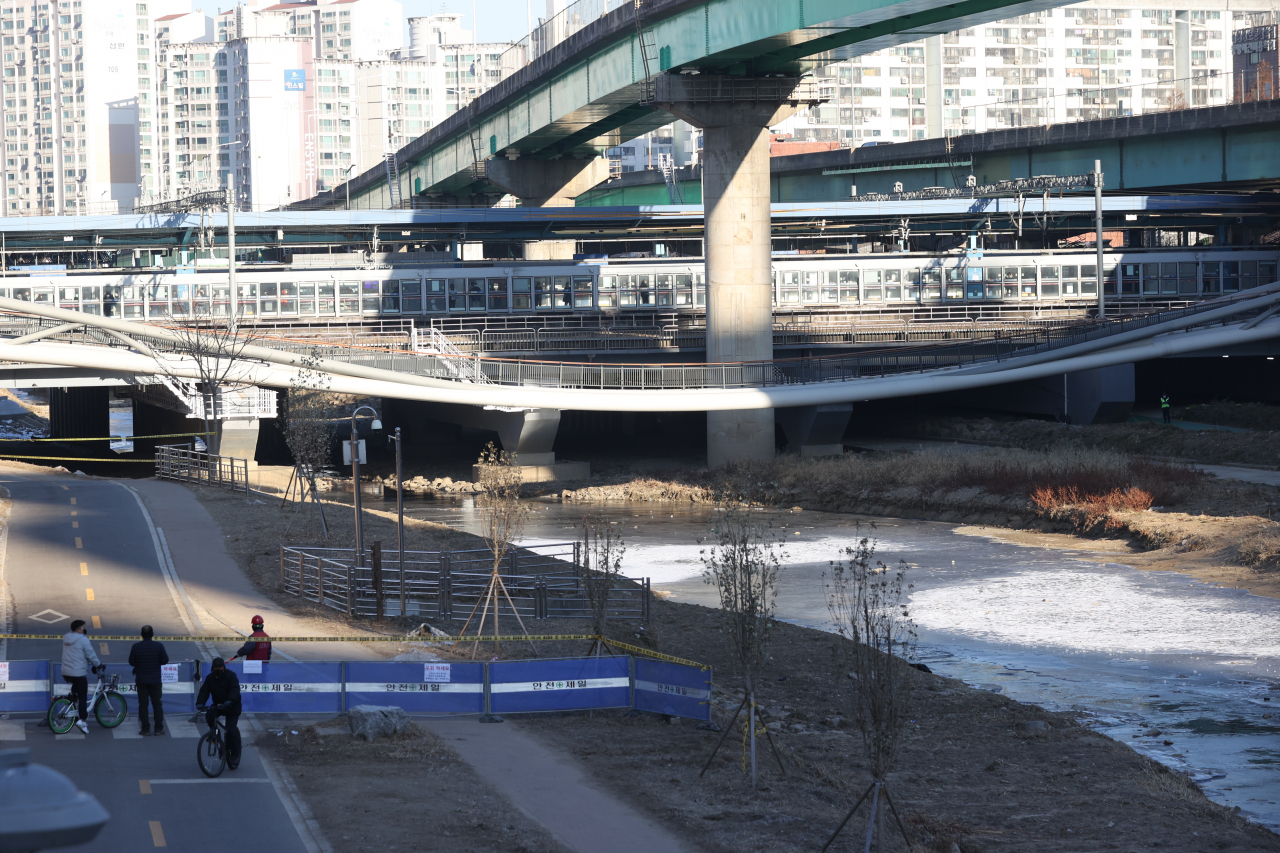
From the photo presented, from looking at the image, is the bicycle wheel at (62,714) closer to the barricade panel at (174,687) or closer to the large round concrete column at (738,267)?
the barricade panel at (174,687)

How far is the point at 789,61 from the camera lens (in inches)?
1959

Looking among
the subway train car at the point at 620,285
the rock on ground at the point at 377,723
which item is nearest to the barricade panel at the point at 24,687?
the rock on ground at the point at 377,723

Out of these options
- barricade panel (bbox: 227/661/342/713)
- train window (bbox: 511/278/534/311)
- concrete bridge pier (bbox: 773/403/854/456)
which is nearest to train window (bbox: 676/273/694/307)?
train window (bbox: 511/278/534/311)

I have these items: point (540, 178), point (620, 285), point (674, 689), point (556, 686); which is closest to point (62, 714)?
point (556, 686)

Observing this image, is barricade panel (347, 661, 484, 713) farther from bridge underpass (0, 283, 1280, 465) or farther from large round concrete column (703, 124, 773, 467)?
large round concrete column (703, 124, 773, 467)

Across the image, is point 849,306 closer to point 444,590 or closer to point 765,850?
point 444,590

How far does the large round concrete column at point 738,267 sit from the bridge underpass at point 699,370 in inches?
33.5

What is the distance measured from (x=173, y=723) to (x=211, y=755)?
2.92 metres

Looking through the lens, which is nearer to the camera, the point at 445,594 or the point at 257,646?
the point at 257,646

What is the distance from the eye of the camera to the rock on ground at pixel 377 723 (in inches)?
659

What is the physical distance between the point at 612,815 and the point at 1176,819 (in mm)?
6504

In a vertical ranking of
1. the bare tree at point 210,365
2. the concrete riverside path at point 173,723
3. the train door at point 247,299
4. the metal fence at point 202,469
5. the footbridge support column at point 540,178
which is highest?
the footbridge support column at point 540,178

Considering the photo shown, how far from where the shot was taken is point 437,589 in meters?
28.0

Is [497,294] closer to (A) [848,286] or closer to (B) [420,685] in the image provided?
(A) [848,286]
